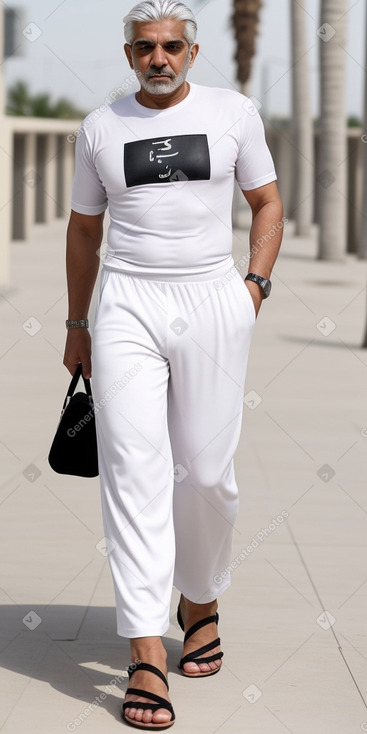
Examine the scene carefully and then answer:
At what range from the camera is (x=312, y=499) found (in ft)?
22.2

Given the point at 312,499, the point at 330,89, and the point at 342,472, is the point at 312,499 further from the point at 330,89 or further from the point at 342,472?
the point at 330,89

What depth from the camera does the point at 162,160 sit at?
13.1 feet

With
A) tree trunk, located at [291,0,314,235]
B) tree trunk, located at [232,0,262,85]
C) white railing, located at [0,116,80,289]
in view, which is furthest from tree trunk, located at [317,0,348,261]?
tree trunk, located at [232,0,262,85]

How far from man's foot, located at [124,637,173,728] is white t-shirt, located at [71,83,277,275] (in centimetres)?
104

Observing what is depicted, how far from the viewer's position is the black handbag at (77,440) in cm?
434

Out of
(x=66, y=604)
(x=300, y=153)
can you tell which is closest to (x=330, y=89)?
(x=300, y=153)

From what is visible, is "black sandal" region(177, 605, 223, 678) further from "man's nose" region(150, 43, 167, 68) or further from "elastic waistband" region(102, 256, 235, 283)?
"man's nose" region(150, 43, 167, 68)

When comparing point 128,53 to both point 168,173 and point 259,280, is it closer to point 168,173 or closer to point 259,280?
point 168,173

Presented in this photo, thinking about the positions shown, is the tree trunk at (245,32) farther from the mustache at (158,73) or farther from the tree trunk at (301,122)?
the mustache at (158,73)

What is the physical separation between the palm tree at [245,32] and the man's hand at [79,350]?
3901 cm

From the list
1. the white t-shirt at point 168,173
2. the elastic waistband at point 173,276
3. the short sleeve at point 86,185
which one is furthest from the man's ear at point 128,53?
the elastic waistband at point 173,276

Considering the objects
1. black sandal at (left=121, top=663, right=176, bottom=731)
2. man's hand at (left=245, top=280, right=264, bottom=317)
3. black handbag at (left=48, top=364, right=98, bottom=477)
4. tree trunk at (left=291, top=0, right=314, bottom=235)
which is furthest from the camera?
tree trunk at (left=291, top=0, right=314, bottom=235)

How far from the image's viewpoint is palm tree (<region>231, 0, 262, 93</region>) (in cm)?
4266

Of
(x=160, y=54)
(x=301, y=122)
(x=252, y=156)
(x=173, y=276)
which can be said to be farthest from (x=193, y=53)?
(x=301, y=122)
